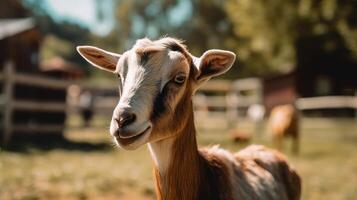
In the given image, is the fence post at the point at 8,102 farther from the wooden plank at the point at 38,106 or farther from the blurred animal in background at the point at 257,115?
the blurred animal in background at the point at 257,115

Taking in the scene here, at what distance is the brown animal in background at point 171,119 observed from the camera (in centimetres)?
300

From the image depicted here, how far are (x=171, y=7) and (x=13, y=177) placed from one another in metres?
42.3

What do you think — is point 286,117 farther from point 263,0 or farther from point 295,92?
point 295,92

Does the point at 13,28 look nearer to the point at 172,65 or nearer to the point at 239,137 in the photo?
the point at 239,137

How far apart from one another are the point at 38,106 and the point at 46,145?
1.77m

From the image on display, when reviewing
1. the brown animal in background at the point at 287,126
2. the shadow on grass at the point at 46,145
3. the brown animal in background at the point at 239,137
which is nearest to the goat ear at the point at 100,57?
the shadow on grass at the point at 46,145

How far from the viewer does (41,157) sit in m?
10.5

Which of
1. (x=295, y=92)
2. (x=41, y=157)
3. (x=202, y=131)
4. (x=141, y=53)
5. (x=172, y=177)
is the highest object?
(x=141, y=53)

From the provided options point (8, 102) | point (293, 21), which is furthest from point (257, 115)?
point (8, 102)

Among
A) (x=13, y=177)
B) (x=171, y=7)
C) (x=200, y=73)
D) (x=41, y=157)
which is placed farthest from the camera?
(x=171, y=7)

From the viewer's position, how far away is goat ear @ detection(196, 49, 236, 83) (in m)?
3.65

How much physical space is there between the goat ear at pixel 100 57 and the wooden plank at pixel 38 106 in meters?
9.89

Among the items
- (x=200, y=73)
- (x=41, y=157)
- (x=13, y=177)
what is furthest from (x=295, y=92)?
(x=200, y=73)

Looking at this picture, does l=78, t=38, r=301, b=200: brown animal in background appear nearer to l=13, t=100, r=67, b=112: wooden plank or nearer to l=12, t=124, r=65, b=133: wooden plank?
l=12, t=124, r=65, b=133: wooden plank
